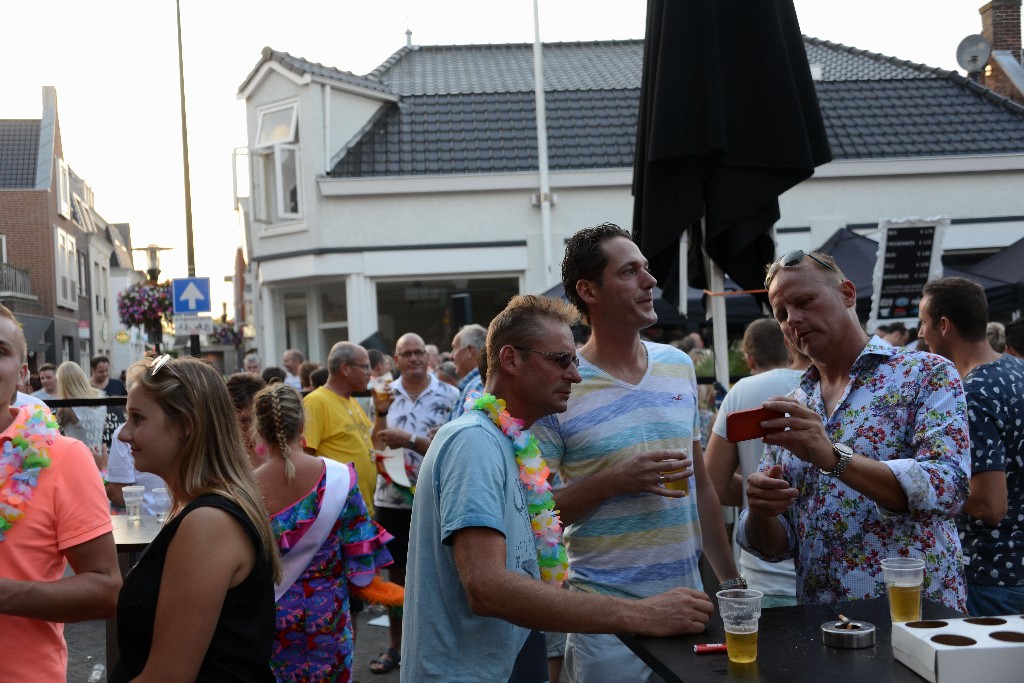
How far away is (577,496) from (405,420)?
180 inches

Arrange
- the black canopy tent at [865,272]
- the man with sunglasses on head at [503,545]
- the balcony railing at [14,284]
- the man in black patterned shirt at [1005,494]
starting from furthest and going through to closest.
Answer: the balcony railing at [14,284] → the black canopy tent at [865,272] → the man in black patterned shirt at [1005,494] → the man with sunglasses on head at [503,545]

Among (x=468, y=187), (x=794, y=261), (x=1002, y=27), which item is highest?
(x=1002, y=27)

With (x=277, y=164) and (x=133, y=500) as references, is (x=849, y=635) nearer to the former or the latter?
(x=133, y=500)

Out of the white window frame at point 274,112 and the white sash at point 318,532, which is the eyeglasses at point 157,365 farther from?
the white window frame at point 274,112

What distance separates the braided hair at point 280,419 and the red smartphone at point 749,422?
8.17 feet

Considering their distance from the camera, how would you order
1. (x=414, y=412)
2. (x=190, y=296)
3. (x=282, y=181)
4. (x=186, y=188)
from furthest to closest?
(x=282, y=181), (x=186, y=188), (x=190, y=296), (x=414, y=412)

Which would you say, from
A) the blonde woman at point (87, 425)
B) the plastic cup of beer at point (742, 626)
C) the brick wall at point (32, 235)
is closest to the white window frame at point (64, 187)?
the brick wall at point (32, 235)

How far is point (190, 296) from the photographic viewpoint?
1566 cm

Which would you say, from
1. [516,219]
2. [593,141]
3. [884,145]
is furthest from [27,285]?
[884,145]

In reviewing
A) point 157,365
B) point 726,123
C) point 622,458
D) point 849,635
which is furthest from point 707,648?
point 726,123

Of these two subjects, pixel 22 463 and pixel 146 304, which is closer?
pixel 22 463

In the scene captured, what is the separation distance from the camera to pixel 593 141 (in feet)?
62.6

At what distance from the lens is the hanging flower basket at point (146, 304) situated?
58.9 feet

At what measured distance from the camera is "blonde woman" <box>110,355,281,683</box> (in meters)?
2.24
